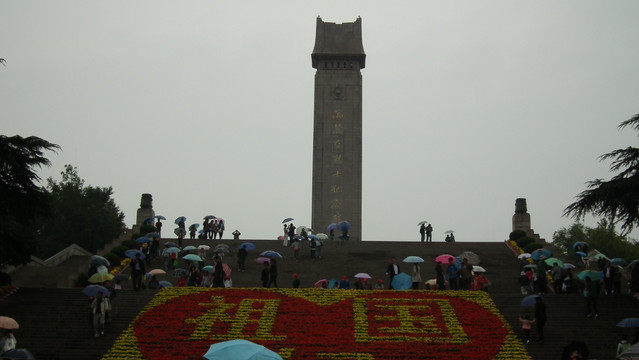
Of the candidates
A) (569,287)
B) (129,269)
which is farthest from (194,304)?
(569,287)

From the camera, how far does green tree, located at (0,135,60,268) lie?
27.4m

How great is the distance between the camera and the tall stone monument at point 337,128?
195ft

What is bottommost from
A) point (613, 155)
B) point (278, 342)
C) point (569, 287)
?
point (278, 342)

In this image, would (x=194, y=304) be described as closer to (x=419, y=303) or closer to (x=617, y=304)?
(x=419, y=303)

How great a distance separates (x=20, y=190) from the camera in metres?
28.4

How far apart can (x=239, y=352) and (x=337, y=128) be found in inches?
1798

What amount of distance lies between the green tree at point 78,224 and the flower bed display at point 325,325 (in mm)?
34945

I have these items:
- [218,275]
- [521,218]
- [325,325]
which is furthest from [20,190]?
[521,218]

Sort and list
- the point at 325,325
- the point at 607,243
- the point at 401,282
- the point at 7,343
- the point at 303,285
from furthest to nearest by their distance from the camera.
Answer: the point at 607,243 < the point at 303,285 < the point at 401,282 < the point at 325,325 < the point at 7,343

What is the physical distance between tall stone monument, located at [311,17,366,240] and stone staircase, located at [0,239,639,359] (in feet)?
61.7

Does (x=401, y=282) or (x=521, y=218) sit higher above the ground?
(x=521, y=218)

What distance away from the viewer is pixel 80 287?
3316 centimetres

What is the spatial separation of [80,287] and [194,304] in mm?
6496

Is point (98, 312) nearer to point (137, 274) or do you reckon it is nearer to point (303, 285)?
point (137, 274)
